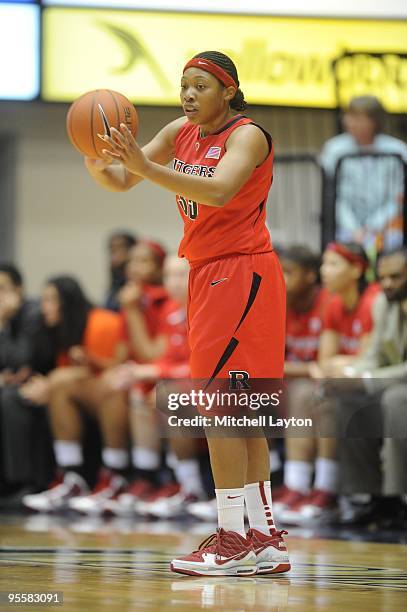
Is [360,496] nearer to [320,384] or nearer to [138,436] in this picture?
[320,384]

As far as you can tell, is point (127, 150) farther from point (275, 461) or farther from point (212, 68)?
point (275, 461)

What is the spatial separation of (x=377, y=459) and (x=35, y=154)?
4837 mm

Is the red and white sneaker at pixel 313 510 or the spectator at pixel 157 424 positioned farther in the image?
the spectator at pixel 157 424

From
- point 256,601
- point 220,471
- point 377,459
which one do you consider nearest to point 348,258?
point 377,459

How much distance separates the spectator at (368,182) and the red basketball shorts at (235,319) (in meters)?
3.47

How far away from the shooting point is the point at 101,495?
22.1 feet

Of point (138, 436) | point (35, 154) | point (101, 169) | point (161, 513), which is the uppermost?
point (35, 154)

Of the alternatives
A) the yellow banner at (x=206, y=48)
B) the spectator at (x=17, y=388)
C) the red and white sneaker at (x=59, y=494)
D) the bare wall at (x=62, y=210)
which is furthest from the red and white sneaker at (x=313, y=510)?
the bare wall at (x=62, y=210)

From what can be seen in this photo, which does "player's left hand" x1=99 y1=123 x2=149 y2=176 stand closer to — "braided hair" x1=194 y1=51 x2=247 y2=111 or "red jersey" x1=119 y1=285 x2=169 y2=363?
"braided hair" x1=194 y1=51 x2=247 y2=111

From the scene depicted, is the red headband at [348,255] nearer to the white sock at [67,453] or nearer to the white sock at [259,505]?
the white sock at [67,453]

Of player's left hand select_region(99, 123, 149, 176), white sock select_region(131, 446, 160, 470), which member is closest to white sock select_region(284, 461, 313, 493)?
white sock select_region(131, 446, 160, 470)

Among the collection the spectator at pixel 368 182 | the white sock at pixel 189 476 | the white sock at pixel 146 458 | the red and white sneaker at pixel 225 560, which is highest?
the spectator at pixel 368 182

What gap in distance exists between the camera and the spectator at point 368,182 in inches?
282

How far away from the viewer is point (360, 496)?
246 inches
